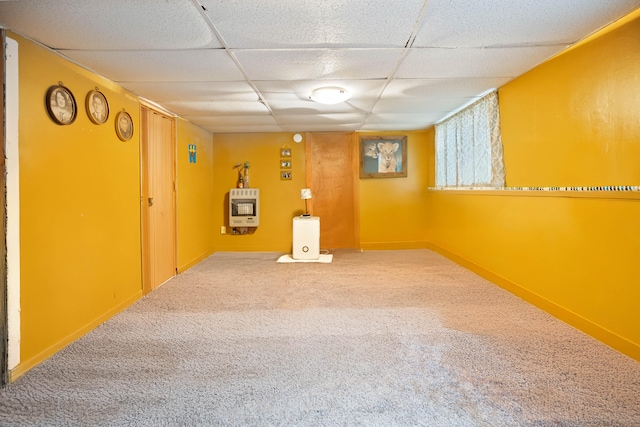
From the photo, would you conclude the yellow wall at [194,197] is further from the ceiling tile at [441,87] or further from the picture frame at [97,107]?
the ceiling tile at [441,87]

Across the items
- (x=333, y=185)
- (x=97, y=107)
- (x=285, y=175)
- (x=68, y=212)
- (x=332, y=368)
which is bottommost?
(x=332, y=368)

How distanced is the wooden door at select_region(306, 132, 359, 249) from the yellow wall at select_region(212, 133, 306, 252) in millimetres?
232

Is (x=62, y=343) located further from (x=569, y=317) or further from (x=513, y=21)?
(x=569, y=317)

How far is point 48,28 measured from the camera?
1915mm

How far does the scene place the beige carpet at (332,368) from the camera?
1.52 m

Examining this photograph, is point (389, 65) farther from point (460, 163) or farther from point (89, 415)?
point (89, 415)

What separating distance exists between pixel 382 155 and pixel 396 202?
0.86 meters

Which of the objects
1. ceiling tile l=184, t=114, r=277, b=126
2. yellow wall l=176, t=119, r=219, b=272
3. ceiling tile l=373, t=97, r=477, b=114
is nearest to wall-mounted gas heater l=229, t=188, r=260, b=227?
yellow wall l=176, t=119, r=219, b=272

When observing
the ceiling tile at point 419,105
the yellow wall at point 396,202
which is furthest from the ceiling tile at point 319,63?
the yellow wall at point 396,202

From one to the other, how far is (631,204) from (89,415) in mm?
3199

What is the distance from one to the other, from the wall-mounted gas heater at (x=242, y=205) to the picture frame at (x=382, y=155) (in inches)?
75.0

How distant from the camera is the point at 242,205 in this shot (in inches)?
212

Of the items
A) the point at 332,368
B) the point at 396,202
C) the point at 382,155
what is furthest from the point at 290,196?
Answer: the point at 332,368

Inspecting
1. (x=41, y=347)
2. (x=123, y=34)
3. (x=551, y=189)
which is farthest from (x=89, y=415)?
(x=551, y=189)
